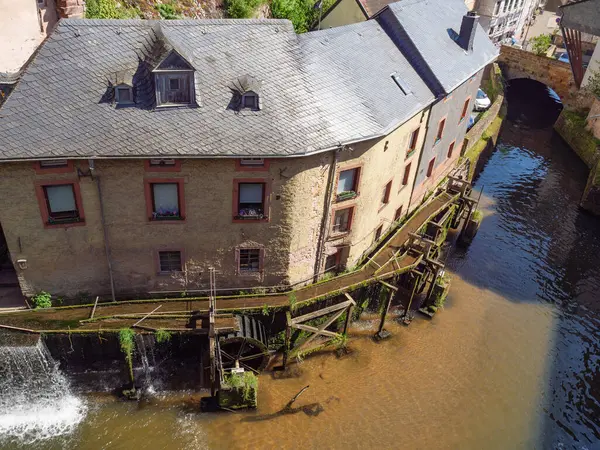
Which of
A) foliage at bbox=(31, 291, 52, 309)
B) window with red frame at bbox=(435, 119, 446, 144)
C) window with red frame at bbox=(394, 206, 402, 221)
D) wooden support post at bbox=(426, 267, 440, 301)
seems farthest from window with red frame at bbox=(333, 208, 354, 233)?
foliage at bbox=(31, 291, 52, 309)

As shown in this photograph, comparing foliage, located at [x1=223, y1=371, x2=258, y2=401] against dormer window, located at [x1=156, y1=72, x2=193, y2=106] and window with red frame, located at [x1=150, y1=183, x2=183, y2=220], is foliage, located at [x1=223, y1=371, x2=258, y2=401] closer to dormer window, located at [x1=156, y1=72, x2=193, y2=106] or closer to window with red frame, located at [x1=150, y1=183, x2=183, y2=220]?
window with red frame, located at [x1=150, y1=183, x2=183, y2=220]

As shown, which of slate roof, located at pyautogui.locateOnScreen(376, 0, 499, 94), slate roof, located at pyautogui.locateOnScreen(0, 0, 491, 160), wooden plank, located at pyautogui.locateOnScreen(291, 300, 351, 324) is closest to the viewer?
slate roof, located at pyautogui.locateOnScreen(0, 0, 491, 160)

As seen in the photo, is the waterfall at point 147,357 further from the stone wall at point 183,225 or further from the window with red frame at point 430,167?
the window with red frame at point 430,167

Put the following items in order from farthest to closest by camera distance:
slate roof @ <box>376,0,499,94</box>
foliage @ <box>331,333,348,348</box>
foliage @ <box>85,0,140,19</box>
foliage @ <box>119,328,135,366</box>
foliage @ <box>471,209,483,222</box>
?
foliage @ <box>471,209,483,222</box> → foliage @ <box>85,0,140,19</box> → slate roof @ <box>376,0,499,94</box> → foliage @ <box>331,333,348,348</box> → foliage @ <box>119,328,135,366</box>

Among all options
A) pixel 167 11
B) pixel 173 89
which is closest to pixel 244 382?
pixel 173 89

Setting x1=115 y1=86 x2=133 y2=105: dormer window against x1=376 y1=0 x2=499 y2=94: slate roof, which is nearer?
x1=115 y1=86 x2=133 y2=105: dormer window

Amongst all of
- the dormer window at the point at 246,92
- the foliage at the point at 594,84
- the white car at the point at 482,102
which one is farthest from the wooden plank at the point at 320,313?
the foliage at the point at 594,84

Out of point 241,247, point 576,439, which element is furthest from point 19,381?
point 576,439

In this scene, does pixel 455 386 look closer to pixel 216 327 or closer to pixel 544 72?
pixel 216 327
